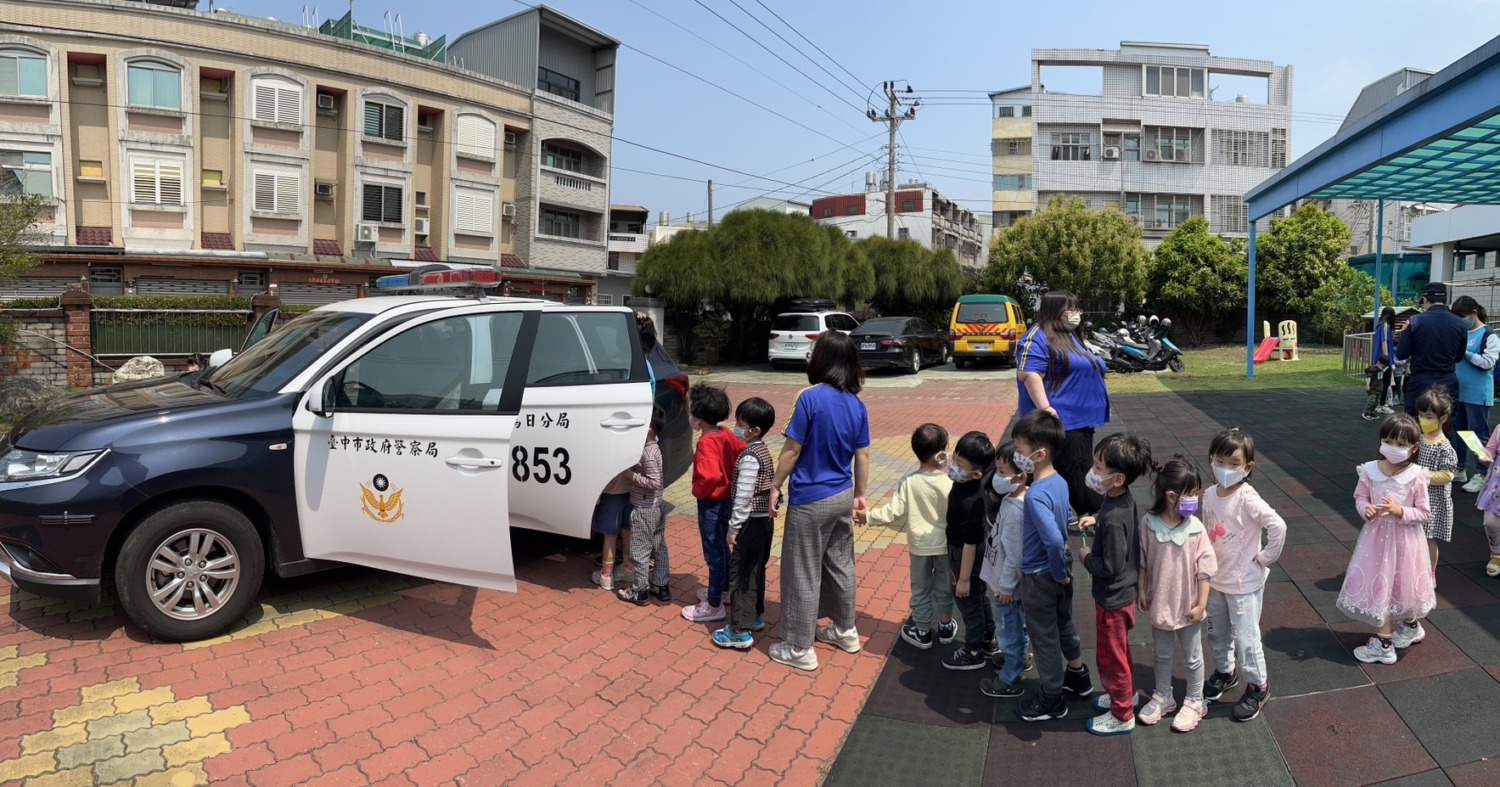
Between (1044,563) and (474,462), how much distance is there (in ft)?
8.71

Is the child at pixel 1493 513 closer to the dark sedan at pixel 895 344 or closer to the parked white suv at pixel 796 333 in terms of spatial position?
the dark sedan at pixel 895 344

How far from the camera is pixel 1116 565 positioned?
3418mm

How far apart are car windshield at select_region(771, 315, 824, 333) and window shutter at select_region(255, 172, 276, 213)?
1389 centimetres

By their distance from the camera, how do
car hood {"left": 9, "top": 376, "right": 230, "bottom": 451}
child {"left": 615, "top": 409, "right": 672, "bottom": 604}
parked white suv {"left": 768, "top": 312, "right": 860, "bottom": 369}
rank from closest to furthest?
car hood {"left": 9, "top": 376, "right": 230, "bottom": 451} < child {"left": 615, "top": 409, "right": 672, "bottom": 604} < parked white suv {"left": 768, "top": 312, "right": 860, "bottom": 369}

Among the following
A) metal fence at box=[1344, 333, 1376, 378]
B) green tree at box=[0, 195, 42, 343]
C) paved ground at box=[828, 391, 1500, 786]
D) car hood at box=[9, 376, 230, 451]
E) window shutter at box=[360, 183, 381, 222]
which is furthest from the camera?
window shutter at box=[360, 183, 381, 222]

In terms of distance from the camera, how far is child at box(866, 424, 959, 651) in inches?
166

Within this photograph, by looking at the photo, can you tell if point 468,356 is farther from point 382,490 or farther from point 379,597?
point 379,597

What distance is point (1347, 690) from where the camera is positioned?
3.72 metres

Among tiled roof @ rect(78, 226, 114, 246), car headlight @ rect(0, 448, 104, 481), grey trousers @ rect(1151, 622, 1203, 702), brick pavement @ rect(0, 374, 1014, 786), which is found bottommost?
brick pavement @ rect(0, 374, 1014, 786)

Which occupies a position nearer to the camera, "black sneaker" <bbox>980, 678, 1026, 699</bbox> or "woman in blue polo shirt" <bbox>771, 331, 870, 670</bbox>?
"black sneaker" <bbox>980, 678, 1026, 699</bbox>

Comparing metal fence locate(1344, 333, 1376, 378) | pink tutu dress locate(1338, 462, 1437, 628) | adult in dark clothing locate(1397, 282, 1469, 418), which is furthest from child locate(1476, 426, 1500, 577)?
metal fence locate(1344, 333, 1376, 378)

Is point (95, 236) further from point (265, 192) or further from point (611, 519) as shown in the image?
point (611, 519)

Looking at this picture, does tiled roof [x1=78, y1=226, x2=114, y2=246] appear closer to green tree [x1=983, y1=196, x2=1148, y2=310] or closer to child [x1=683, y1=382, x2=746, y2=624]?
child [x1=683, y1=382, x2=746, y2=624]

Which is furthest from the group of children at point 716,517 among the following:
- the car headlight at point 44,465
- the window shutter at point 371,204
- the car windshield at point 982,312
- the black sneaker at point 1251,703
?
the window shutter at point 371,204
